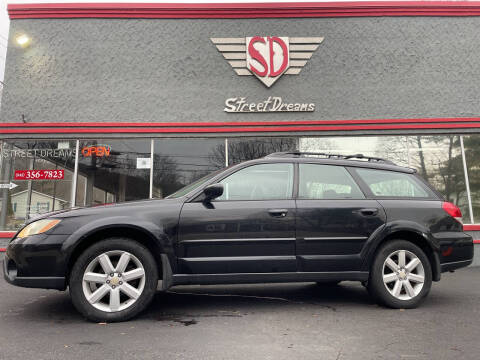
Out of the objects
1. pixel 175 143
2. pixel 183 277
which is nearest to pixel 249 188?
pixel 183 277

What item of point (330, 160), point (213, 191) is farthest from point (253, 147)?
point (213, 191)

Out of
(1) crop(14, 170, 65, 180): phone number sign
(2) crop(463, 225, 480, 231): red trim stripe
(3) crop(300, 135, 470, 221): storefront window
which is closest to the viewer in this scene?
(2) crop(463, 225, 480, 231): red trim stripe

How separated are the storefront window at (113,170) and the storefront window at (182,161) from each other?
0.90 ft

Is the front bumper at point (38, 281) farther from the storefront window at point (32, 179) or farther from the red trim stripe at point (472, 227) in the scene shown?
the red trim stripe at point (472, 227)

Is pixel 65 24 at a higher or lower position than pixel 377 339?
higher

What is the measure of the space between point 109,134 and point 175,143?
1628 mm

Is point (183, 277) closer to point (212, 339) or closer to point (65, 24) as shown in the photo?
point (212, 339)

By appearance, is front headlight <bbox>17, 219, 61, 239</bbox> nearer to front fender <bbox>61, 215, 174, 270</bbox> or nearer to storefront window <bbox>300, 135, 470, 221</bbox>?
front fender <bbox>61, 215, 174, 270</bbox>

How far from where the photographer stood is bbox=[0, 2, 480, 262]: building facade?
9.05 meters

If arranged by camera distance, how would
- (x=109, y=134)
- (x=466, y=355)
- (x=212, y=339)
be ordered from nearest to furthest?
1. (x=466, y=355)
2. (x=212, y=339)
3. (x=109, y=134)

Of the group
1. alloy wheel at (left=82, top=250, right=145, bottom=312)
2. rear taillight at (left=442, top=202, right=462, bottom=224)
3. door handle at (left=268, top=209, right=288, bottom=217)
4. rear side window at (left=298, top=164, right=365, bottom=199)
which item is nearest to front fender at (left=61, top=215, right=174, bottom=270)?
alloy wheel at (left=82, top=250, right=145, bottom=312)

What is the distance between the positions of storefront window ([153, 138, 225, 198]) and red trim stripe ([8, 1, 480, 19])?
3.40 m

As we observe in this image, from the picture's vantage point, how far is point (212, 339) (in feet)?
9.97

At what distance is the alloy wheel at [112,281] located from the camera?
3464 mm
